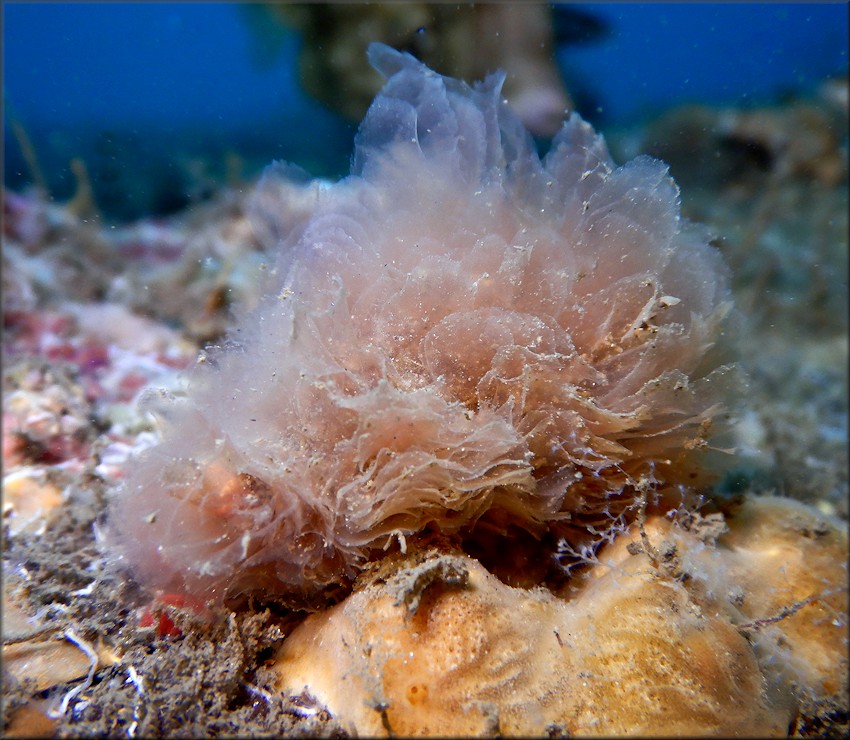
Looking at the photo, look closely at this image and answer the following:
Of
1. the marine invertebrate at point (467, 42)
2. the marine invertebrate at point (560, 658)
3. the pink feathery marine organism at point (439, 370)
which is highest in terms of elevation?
the marine invertebrate at point (467, 42)

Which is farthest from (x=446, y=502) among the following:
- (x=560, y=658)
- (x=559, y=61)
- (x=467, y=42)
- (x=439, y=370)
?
(x=559, y=61)

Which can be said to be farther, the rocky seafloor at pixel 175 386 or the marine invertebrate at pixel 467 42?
the marine invertebrate at pixel 467 42

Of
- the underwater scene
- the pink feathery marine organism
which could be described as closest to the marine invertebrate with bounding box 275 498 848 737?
the underwater scene

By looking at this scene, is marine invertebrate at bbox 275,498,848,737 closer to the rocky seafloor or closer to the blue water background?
the rocky seafloor

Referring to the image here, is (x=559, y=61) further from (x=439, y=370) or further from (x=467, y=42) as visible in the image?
(x=439, y=370)

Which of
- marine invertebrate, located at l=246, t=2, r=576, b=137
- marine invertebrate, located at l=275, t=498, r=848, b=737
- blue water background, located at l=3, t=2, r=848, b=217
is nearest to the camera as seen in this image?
marine invertebrate, located at l=275, t=498, r=848, b=737

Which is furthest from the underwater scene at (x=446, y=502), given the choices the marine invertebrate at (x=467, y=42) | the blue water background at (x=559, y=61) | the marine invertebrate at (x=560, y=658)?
the marine invertebrate at (x=467, y=42)

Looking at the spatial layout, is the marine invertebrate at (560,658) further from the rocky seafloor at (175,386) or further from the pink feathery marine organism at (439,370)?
the pink feathery marine organism at (439,370)
